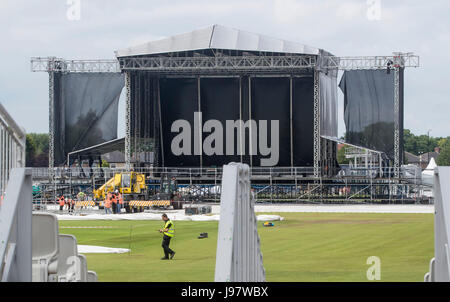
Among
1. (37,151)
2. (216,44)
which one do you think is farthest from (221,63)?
(37,151)

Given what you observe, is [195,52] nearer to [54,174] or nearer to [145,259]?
[54,174]

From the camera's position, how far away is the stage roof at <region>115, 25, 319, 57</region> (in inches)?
2138

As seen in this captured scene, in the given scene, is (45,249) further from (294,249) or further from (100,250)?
(294,249)

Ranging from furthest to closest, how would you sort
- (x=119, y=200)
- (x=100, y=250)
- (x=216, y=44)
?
(x=216, y=44) < (x=119, y=200) < (x=100, y=250)

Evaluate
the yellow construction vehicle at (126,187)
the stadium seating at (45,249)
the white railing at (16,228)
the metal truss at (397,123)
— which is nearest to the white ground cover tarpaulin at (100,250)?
the stadium seating at (45,249)

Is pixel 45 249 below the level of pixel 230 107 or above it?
below

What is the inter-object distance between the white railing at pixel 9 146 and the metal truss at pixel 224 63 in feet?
155

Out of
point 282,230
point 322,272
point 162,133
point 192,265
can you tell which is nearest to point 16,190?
point 322,272

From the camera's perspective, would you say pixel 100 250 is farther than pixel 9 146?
Yes

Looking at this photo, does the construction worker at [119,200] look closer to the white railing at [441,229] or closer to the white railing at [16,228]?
the white railing at [16,228]

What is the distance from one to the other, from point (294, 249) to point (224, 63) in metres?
35.1

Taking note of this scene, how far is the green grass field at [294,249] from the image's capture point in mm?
16953

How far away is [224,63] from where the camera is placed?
187 feet

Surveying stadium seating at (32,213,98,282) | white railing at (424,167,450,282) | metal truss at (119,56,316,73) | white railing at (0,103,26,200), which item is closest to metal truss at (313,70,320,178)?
metal truss at (119,56,316,73)
